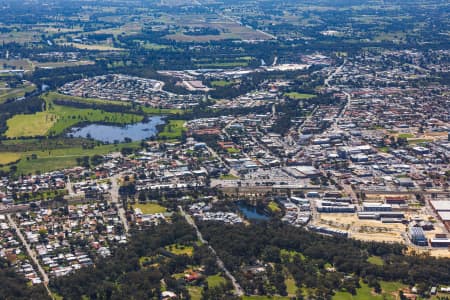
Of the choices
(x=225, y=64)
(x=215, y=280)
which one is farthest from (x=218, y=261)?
(x=225, y=64)

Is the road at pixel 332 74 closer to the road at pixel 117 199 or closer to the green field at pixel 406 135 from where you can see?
the green field at pixel 406 135

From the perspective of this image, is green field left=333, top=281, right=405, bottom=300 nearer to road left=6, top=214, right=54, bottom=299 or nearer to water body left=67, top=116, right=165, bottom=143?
road left=6, top=214, right=54, bottom=299

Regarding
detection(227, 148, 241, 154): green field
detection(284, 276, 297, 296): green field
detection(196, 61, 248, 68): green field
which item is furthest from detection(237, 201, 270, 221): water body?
detection(196, 61, 248, 68): green field

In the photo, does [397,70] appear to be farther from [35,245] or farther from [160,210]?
[35,245]

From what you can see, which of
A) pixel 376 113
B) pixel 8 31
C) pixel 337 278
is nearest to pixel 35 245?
pixel 337 278

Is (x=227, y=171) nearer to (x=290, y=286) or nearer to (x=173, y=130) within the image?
(x=173, y=130)

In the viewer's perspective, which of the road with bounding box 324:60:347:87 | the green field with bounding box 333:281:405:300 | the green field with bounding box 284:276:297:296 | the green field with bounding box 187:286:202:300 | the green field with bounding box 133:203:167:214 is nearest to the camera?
the green field with bounding box 333:281:405:300
